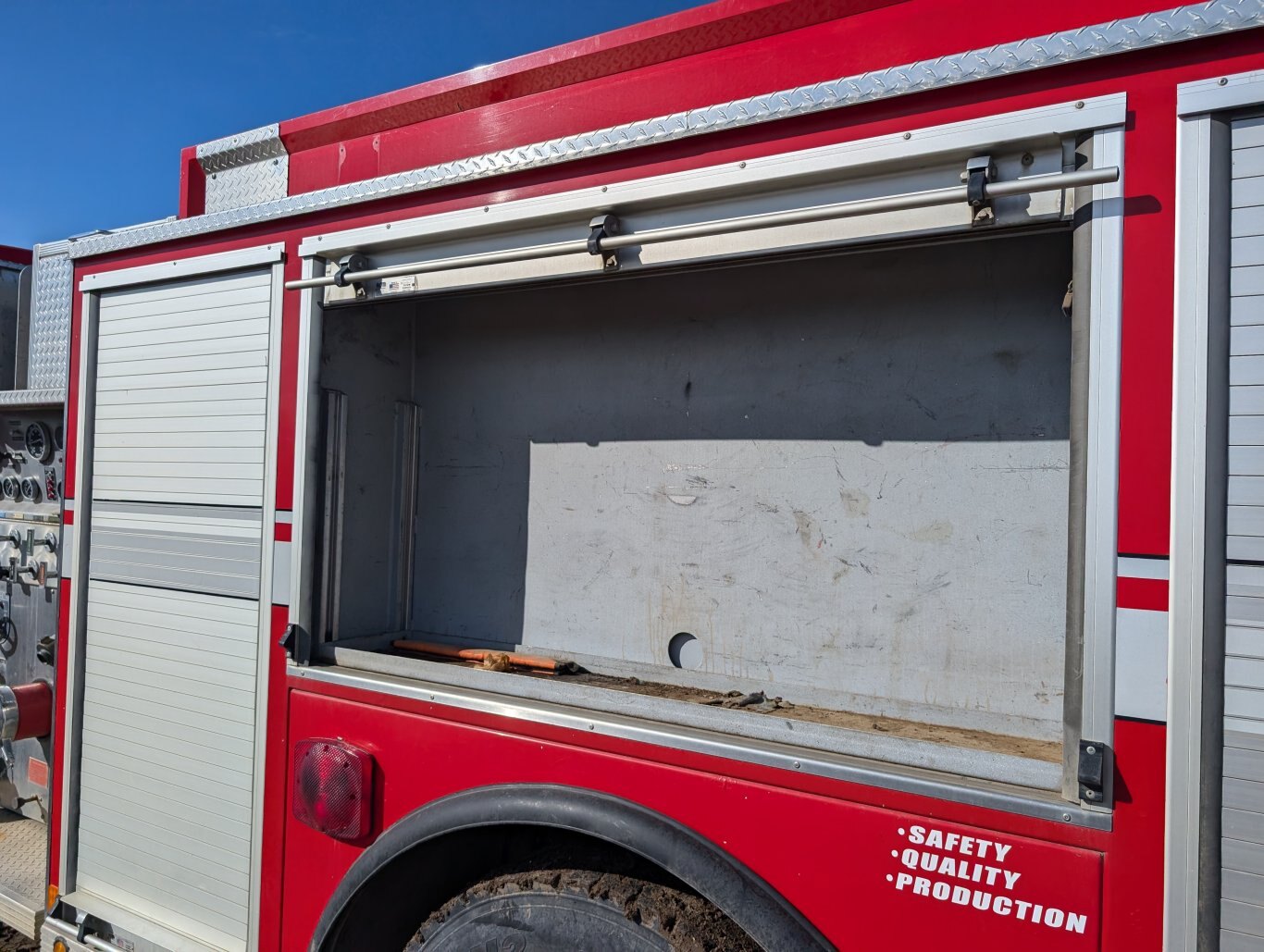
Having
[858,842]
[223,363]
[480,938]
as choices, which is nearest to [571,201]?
[223,363]

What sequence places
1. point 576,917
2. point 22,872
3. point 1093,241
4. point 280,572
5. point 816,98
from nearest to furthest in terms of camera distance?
point 1093,241
point 816,98
point 576,917
point 280,572
point 22,872

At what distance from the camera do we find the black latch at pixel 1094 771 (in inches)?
51.3

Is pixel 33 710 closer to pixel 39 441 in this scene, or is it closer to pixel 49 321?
pixel 39 441

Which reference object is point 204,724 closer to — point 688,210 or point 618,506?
point 618,506

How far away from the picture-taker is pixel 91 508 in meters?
2.75

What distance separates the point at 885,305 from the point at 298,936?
2128 mm

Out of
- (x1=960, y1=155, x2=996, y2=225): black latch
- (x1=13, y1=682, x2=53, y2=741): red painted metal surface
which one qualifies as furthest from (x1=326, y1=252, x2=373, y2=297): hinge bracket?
(x1=13, y1=682, x2=53, y2=741): red painted metal surface

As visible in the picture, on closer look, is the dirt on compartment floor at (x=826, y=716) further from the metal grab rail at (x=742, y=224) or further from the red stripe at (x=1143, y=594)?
the metal grab rail at (x=742, y=224)

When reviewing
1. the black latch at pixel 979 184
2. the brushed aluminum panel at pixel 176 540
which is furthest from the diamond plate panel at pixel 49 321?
the black latch at pixel 979 184

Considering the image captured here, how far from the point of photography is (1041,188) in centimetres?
137

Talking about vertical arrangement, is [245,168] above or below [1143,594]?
above

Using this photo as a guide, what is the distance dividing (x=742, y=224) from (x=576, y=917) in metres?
1.41

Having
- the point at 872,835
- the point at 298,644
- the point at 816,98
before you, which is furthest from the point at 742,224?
the point at 298,644

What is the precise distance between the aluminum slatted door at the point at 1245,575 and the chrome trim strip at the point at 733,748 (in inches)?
6.8
